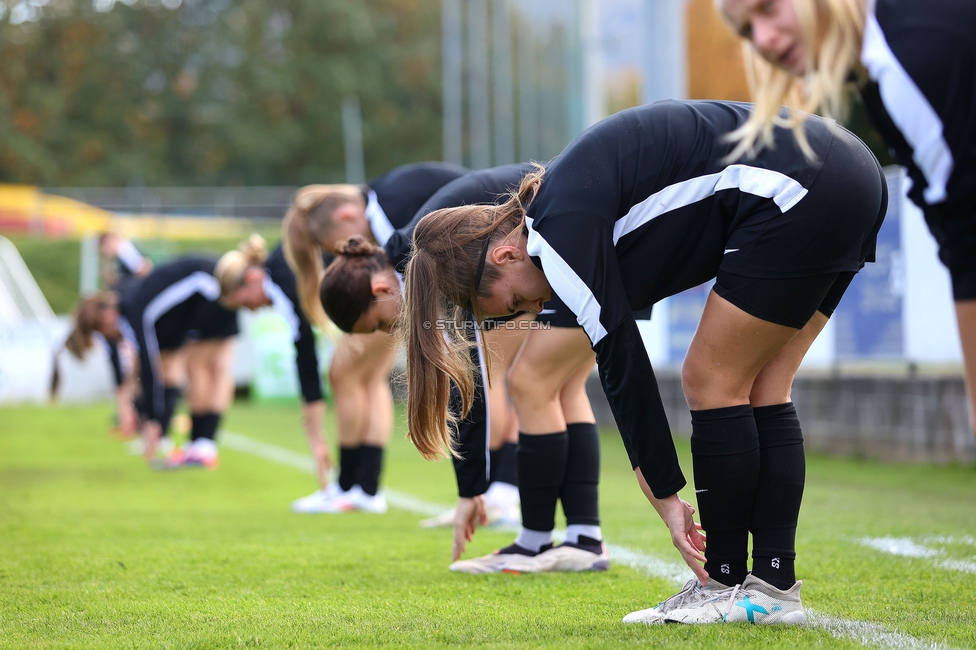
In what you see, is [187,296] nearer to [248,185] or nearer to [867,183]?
[867,183]

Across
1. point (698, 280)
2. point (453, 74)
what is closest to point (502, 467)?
point (698, 280)

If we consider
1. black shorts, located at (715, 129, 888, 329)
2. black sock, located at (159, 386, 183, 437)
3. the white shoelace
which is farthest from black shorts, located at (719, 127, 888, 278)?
black sock, located at (159, 386, 183, 437)

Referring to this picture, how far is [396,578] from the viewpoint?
3.76 metres

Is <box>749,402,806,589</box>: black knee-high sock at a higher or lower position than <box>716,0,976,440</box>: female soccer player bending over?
lower

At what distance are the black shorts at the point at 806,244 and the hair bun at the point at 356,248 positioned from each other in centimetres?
180

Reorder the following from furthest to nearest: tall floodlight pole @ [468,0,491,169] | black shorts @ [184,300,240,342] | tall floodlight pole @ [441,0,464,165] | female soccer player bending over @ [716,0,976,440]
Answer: tall floodlight pole @ [441,0,464,165] < tall floodlight pole @ [468,0,491,169] < black shorts @ [184,300,240,342] < female soccer player bending over @ [716,0,976,440]

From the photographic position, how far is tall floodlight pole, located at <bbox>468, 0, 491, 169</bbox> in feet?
80.9

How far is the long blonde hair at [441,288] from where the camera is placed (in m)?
2.94

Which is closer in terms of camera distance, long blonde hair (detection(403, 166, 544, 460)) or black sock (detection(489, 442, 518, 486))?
long blonde hair (detection(403, 166, 544, 460))

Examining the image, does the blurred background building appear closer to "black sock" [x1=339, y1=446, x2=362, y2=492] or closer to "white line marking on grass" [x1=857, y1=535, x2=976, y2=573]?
"black sock" [x1=339, y1=446, x2=362, y2=492]

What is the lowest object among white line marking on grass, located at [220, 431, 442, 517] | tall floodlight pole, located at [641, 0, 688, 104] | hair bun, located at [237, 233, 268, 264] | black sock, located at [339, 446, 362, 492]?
white line marking on grass, located at [220, 431, 442, 517]

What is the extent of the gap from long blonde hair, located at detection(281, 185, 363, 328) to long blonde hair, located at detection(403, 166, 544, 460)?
7.62 feet

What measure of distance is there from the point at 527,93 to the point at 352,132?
20.7 metres

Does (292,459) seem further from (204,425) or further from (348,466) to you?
(348,466)
